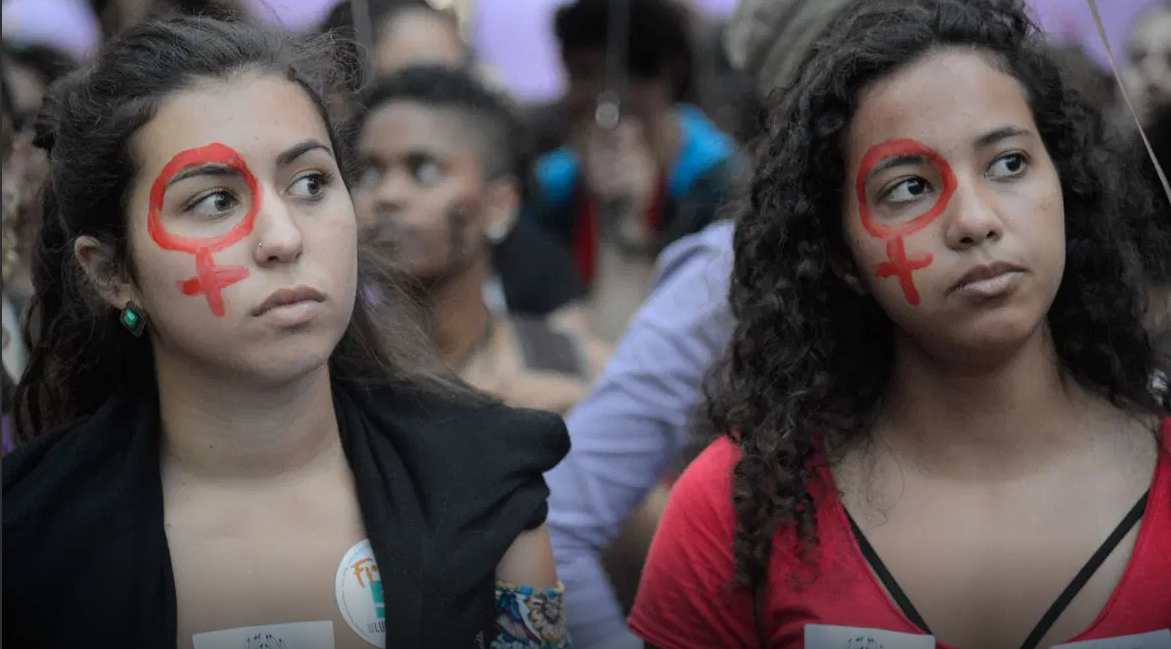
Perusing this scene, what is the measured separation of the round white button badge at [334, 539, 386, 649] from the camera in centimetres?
209

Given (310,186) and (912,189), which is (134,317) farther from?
(912,189)

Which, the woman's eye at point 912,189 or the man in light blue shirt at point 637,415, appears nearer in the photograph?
the woman's eye at point 912,189

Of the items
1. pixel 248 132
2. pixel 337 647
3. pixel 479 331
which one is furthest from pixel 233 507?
pixel 479 331

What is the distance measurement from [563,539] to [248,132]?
105cm

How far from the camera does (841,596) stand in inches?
82.4

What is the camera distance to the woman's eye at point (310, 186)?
2.09 meters

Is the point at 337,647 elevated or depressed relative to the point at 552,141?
depressed

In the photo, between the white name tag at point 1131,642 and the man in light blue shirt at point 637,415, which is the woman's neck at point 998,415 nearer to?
the white name tag at point 1131,642

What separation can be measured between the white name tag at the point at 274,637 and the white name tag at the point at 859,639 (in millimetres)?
727

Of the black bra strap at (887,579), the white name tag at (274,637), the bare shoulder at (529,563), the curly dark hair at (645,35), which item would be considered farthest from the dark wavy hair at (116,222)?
the curly dark hair at (645,35)

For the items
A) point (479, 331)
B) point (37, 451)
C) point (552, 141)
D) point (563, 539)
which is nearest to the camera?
point (37, 451)

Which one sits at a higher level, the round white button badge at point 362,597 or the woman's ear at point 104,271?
the woman's ear at point 104,271

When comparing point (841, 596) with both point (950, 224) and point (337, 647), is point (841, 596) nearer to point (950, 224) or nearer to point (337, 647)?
point (950, 224)

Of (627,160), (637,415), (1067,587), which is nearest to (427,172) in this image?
(637,415)
